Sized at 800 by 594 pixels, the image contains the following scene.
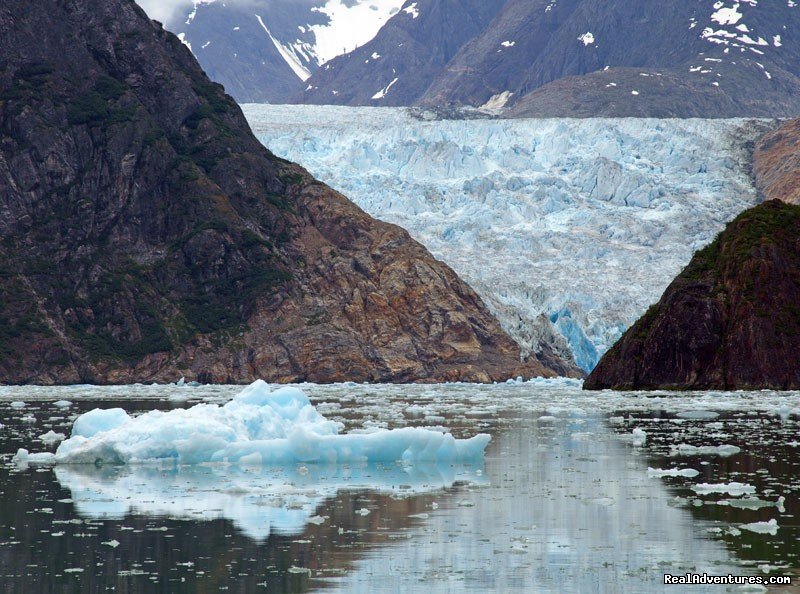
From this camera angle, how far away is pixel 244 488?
2027 cm

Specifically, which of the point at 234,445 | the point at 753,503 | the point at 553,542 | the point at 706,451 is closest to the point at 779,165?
the point at 706,451

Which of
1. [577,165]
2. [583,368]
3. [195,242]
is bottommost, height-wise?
[583,368]

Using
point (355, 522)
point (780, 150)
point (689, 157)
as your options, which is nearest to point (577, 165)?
point (689, 157)

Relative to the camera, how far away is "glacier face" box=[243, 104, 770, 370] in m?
97.9

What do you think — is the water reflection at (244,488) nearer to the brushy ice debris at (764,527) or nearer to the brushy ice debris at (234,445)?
the brushy ice debris at (234,445)

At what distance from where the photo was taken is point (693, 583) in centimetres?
1288

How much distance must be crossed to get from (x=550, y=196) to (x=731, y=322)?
169ft

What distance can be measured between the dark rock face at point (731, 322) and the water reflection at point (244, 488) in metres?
41.5

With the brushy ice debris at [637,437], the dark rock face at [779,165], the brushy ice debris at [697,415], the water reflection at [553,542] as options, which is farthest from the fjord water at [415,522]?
the dark rock face at [779,165]

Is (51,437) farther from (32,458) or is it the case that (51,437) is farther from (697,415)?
(697,415)

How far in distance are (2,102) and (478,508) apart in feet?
300

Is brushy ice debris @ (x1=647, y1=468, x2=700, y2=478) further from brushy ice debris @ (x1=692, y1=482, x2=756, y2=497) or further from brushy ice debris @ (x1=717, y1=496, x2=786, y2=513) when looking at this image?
brushy ice debris @ (x1=717, y1=496, x2=786, y2=513)

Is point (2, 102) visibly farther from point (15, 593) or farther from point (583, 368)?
point (15, 593)

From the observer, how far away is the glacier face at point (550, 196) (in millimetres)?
97875
